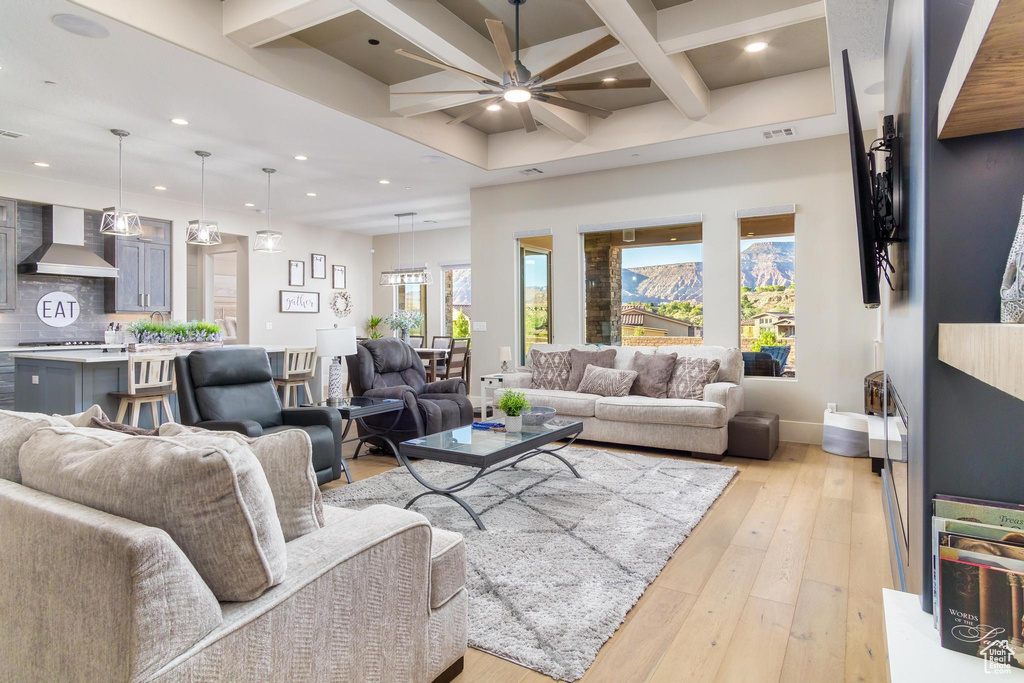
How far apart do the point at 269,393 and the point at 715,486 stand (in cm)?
328

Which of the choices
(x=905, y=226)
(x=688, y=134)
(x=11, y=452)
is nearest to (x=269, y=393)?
(x=11, y=452)

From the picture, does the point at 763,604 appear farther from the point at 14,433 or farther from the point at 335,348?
the point at 335,348

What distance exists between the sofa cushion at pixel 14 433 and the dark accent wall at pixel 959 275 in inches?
89.2

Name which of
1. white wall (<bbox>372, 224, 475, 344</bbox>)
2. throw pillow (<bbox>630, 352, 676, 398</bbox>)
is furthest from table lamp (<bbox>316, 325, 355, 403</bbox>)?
white wall (<bbox>372, 224, 475, 344</bbox>)

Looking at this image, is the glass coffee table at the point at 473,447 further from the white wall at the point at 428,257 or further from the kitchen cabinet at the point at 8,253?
the white wall at the point at 428,257

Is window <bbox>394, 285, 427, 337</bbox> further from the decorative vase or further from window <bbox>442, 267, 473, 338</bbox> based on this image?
the decorative vase

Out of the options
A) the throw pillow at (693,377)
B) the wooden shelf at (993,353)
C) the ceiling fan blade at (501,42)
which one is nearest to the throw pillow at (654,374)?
the throw pillow at (693,377)

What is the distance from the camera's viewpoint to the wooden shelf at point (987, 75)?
663 millimetres

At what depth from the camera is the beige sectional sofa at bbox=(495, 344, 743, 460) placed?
465cm

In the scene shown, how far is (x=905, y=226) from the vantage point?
1752 mm

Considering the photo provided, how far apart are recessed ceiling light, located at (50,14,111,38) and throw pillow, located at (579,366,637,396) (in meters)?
4.47

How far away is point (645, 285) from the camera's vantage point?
628 cm

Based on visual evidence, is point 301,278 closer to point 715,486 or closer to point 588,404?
point 588,404

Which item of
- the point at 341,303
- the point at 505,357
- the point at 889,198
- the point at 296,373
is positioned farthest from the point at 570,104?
the point at 341,303
